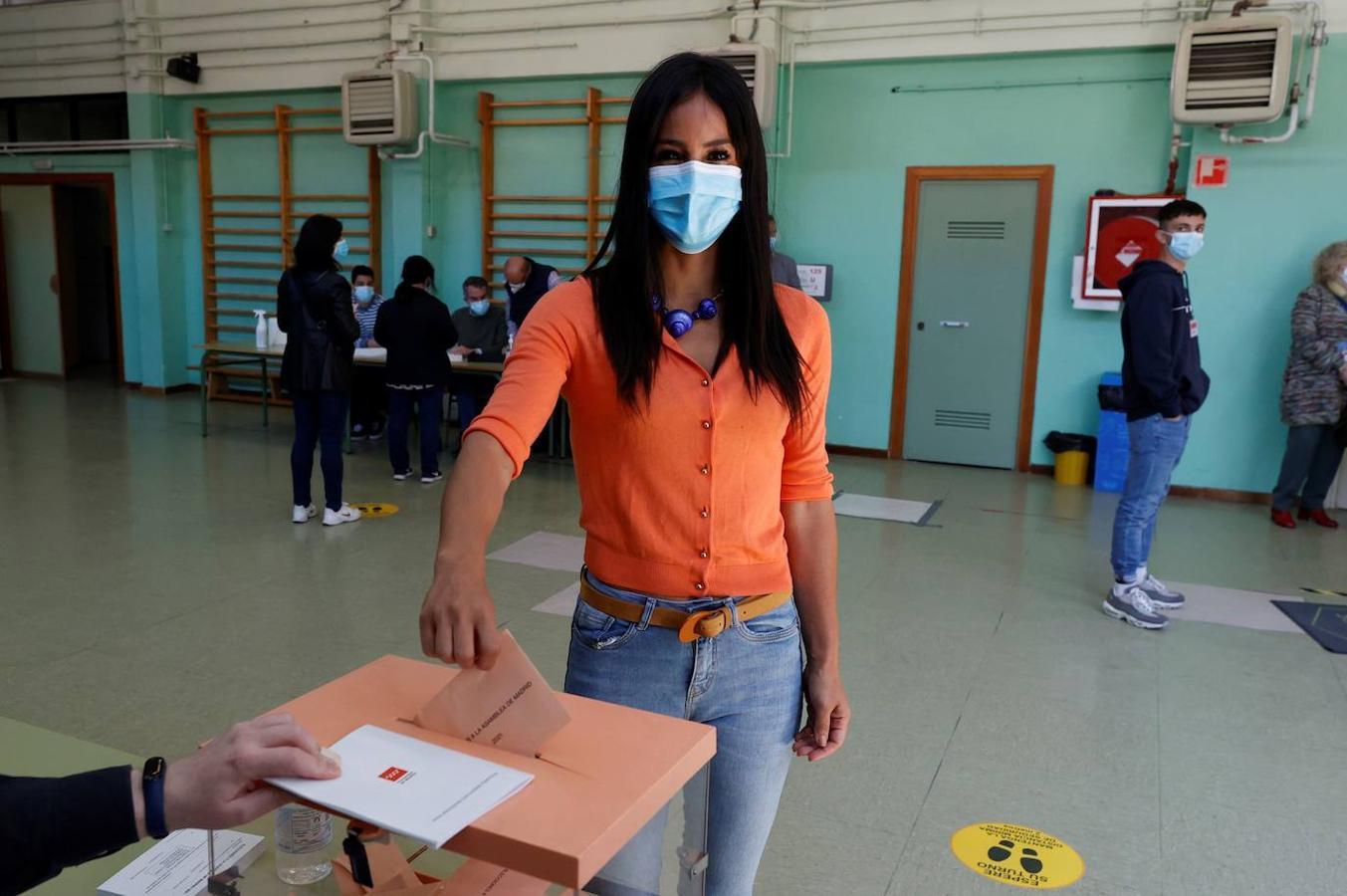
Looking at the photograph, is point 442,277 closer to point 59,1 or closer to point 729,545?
point 59,1

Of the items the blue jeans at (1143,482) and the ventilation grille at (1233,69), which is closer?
the blue jeans at (1143,482)

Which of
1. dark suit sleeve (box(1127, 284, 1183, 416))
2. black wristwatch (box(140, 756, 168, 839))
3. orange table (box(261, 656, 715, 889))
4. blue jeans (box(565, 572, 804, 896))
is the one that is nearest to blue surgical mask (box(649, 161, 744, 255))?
blue jeans (box(565, 572, 804, 896))

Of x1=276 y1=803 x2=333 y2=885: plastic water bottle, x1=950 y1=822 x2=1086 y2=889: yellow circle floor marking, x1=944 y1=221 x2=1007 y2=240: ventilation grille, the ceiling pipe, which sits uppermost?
the ceiling pipe

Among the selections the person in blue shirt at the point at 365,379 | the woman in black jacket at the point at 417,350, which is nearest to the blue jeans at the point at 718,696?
the woman in black jacket at the point at 417,350

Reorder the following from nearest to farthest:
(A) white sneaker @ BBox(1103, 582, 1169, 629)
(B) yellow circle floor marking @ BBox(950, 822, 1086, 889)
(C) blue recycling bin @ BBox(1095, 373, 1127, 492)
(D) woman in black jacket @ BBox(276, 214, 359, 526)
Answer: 1. (B) yellow circle floor marking @ BBox(950, 822, 1086, 889)
2. (A) white sneaker @ BBox(1103, 582, 1169, 629)
3. (D) woman in black jacket @ BBox(276, 214, 359, 526)
4. (C) blue recycling bin @ BBox(1095, 373, 1127, 492)

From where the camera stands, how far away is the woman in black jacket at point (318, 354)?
519 centimetres

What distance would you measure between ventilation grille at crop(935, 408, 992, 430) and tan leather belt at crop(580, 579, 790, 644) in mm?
6117

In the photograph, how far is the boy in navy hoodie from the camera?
3.82m

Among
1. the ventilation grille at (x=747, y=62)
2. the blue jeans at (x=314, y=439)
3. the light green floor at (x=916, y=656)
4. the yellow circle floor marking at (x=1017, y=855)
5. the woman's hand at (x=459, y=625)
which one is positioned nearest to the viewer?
the woman's hand at (x=459, y=625)

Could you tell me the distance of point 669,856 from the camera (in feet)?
4.58

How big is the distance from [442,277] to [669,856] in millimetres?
7730

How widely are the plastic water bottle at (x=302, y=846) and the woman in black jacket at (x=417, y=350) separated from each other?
4.80 m

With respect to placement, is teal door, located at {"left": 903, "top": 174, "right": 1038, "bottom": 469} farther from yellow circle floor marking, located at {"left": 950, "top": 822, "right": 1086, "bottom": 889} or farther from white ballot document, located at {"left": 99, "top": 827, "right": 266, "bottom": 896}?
white ballot document, located at {"left": 99, "top": 827, "right": 266, "bottom": 896}

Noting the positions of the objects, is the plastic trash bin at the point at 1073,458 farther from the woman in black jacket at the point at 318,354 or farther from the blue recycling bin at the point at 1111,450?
the woman in black jacket at the point at 318,354
